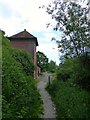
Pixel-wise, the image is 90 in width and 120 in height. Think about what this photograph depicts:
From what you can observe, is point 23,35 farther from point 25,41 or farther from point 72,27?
point 72,27

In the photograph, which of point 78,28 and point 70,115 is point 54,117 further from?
point 78,28

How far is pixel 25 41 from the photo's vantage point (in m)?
47.3

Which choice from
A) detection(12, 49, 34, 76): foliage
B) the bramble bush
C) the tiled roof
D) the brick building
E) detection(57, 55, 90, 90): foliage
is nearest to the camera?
the bramble bush

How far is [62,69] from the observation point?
27.2 meters

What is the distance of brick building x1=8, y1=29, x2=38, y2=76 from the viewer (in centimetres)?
4619

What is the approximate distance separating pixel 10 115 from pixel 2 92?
1403 mm

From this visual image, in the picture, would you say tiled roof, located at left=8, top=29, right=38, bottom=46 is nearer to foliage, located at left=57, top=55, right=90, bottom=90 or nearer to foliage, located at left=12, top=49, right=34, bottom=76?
foliage, located at left=12, top=49, right=34, bottom=76

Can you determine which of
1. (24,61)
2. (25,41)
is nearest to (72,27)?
(24,61)

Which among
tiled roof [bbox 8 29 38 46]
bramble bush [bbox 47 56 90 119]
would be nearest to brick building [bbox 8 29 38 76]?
tiled roof [bbox 8 29 38 46]

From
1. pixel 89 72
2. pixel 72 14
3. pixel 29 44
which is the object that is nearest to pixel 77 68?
pixel 89 72

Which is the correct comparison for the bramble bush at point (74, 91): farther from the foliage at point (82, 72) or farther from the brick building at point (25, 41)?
the brick building at point (25, 41)

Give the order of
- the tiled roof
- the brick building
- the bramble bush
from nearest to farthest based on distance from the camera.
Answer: the bramble bush < the brick building < the tiled roof

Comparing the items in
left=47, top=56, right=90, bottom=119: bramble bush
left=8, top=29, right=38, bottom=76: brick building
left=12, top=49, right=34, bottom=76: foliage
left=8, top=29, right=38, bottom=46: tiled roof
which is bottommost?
left=47, top=56, right=90, bottom=119: bramble bush

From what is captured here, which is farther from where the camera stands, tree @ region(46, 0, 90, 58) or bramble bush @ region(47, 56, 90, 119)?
tree @ region(46, 0, 90, 58)
